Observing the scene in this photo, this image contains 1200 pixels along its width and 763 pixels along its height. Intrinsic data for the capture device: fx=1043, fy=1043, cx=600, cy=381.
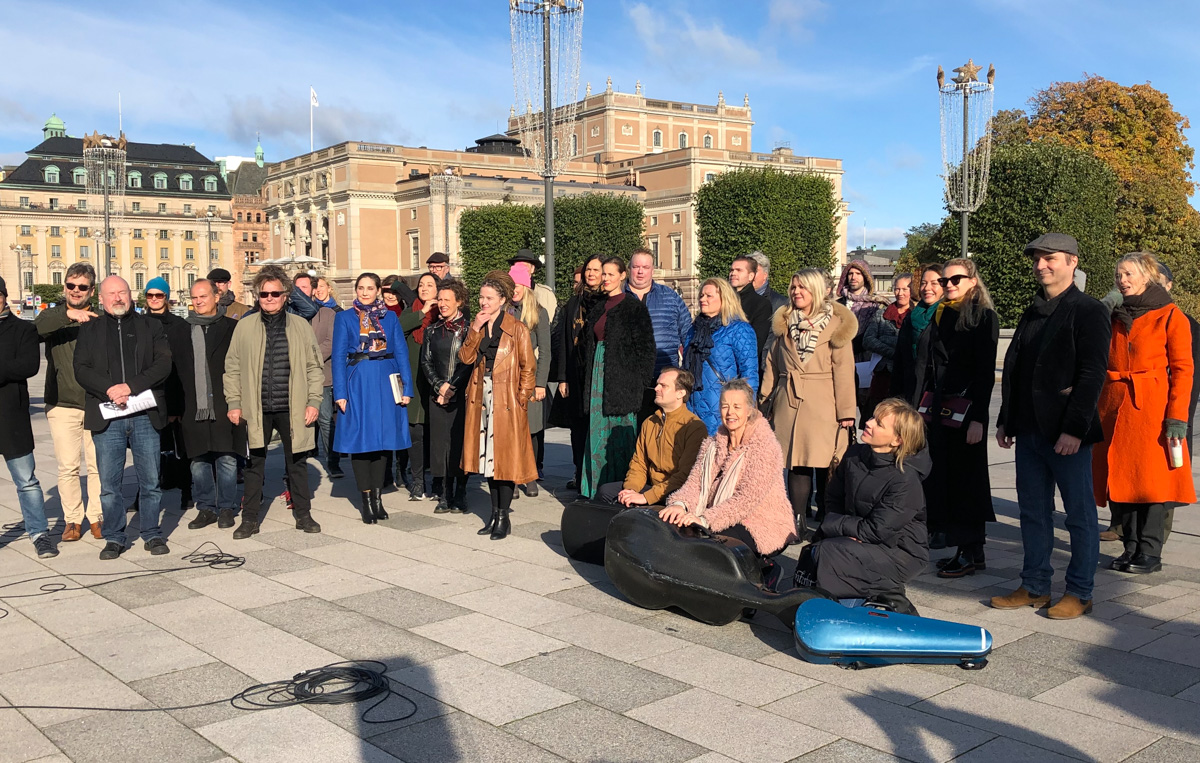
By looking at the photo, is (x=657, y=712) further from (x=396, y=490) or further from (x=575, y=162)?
(x=575, y=162)

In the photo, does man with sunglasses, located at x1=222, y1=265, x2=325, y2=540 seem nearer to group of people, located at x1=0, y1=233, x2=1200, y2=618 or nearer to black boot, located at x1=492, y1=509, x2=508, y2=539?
group of people, located at x1=0, y1=233, x2=1200, y2=618

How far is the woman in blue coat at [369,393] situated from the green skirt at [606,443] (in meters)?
1.73

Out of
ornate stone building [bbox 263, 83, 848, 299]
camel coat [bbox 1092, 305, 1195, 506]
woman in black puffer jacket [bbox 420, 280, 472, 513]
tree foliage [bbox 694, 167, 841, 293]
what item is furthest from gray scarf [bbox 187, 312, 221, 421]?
ornate stone building [bbox 263, 83, 848, 299]

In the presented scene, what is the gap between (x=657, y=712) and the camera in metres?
4.28

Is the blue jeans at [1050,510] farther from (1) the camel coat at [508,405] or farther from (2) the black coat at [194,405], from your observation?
(2) the black coat at [194,405]

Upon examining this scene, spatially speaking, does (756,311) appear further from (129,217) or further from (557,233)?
(129,217)

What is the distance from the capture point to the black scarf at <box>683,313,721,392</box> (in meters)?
7.74

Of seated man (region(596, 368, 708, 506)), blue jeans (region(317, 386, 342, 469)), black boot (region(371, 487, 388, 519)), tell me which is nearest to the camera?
seated man (region(596, 368, 708, 506))

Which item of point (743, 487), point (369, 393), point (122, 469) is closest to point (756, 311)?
point (743, 487)

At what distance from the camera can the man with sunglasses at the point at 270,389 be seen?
26.5 feet

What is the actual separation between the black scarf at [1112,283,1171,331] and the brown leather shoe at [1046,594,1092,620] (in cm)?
205

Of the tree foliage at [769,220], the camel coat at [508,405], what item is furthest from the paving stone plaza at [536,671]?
the tree foliage at [769,220]

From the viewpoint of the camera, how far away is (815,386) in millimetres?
7312

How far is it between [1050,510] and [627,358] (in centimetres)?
312
